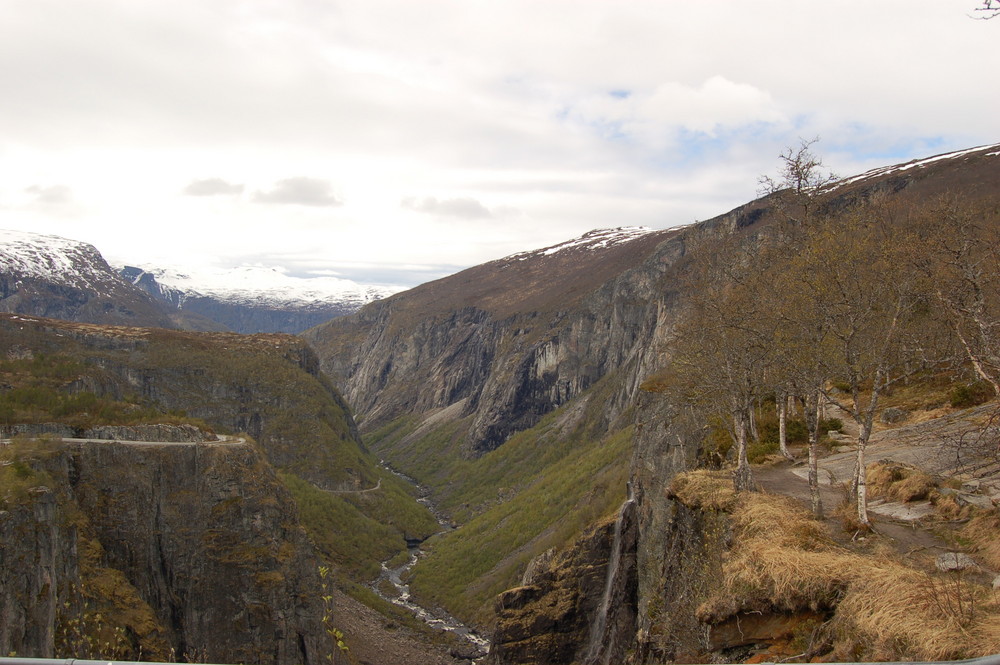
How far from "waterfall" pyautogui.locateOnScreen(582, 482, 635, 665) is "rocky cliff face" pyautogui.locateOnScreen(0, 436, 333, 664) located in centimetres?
2435

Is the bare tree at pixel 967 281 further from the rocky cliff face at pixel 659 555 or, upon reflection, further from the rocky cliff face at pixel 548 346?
the rocky cliff face at pixel 548 346

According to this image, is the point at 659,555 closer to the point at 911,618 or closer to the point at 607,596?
the point at 607,596

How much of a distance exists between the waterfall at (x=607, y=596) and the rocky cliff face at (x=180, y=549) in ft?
79.9

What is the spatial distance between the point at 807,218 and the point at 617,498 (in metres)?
34.6

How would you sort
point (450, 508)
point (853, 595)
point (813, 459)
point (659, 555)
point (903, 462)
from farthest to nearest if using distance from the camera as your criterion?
point (450, 508) < point (659, 555) < point (903, 462) < point (813, 459) < point (853, 595)

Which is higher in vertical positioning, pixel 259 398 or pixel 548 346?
pixel 548 346

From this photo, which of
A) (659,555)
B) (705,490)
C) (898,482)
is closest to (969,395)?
(898,482)

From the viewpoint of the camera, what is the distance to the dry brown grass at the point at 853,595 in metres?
9.47

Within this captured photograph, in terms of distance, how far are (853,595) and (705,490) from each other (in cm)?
928

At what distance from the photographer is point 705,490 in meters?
20.6

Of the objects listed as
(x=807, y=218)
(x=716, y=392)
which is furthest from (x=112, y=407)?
(x=807, y=218)

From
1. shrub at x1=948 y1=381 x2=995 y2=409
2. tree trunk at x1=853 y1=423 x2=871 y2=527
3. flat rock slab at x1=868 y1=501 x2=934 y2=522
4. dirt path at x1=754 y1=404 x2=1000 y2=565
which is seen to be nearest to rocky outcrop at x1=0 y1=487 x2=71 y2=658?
dirt path at x1=754 y1=404 x2=1000 y2=565

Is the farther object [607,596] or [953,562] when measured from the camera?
[607,596]

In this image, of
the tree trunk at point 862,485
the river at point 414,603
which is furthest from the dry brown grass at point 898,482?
the river at point 414,603
